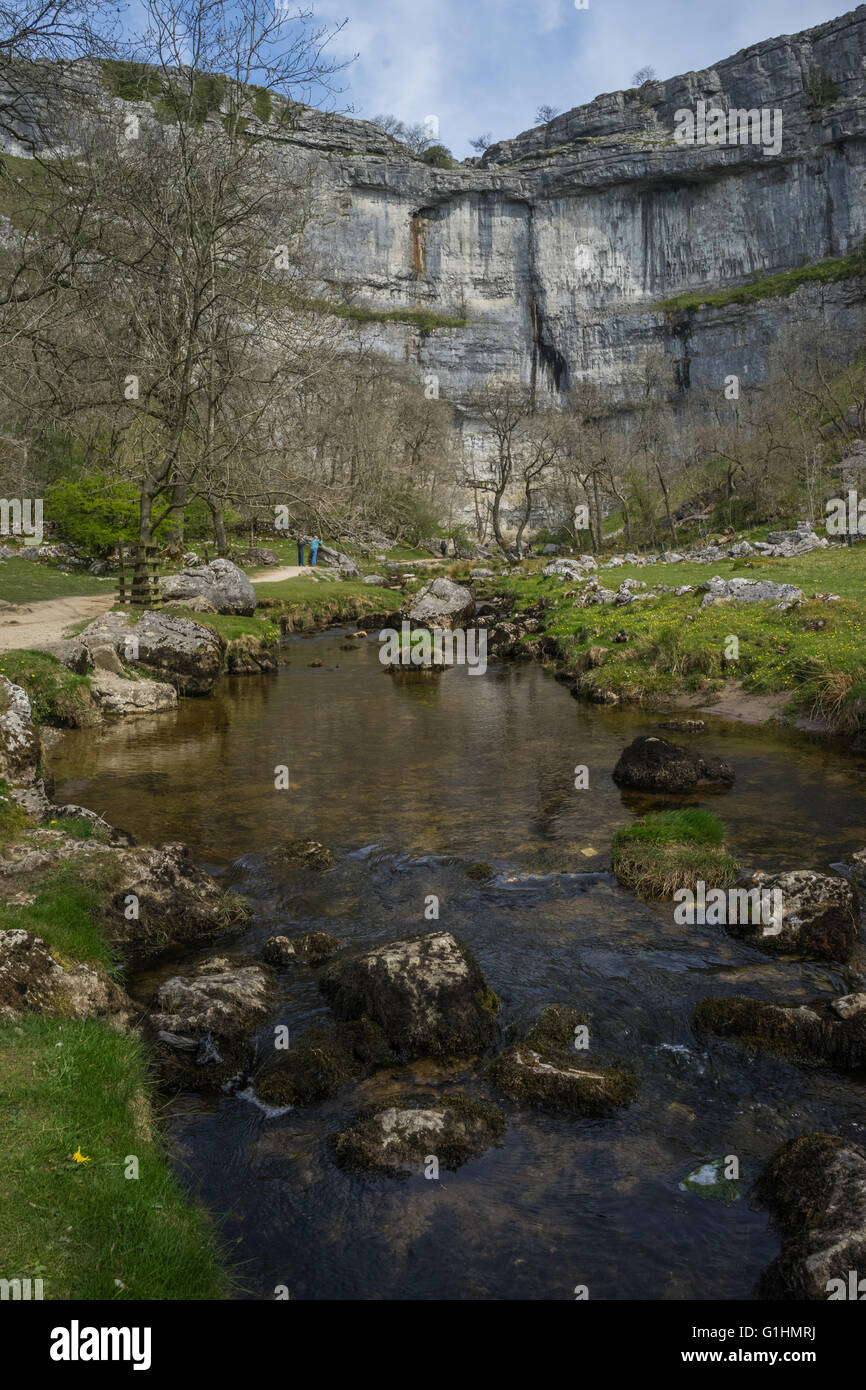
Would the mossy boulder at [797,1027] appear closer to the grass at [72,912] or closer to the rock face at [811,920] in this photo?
the rock face at [811,920]

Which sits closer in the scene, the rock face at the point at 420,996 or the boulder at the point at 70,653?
the rock face at the point at 420,996

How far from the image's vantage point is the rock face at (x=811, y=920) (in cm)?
870

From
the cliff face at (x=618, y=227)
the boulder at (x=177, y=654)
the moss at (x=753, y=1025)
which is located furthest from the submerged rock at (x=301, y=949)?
the cliff face at (x=618, y=227)

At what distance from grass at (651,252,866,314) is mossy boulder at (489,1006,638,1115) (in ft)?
330

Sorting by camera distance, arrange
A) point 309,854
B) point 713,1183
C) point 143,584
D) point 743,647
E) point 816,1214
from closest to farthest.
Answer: point 816,1214 → point 713,1183 → point 309,854 → point 743,647 → point 143,584

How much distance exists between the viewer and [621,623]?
25.1 meters

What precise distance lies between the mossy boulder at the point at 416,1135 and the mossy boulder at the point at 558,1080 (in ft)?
1.27

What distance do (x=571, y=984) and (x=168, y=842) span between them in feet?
19.9

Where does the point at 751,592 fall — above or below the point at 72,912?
above

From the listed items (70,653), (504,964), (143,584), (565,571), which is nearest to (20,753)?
(504,964)

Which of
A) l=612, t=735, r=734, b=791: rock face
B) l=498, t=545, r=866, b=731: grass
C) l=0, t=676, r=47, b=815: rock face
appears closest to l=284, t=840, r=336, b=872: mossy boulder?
l=0, t=676, r=47, b=815: rock face

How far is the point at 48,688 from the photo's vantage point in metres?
17.9

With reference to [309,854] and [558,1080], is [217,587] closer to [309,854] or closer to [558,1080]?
[309,854]

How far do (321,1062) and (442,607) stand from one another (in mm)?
28142
